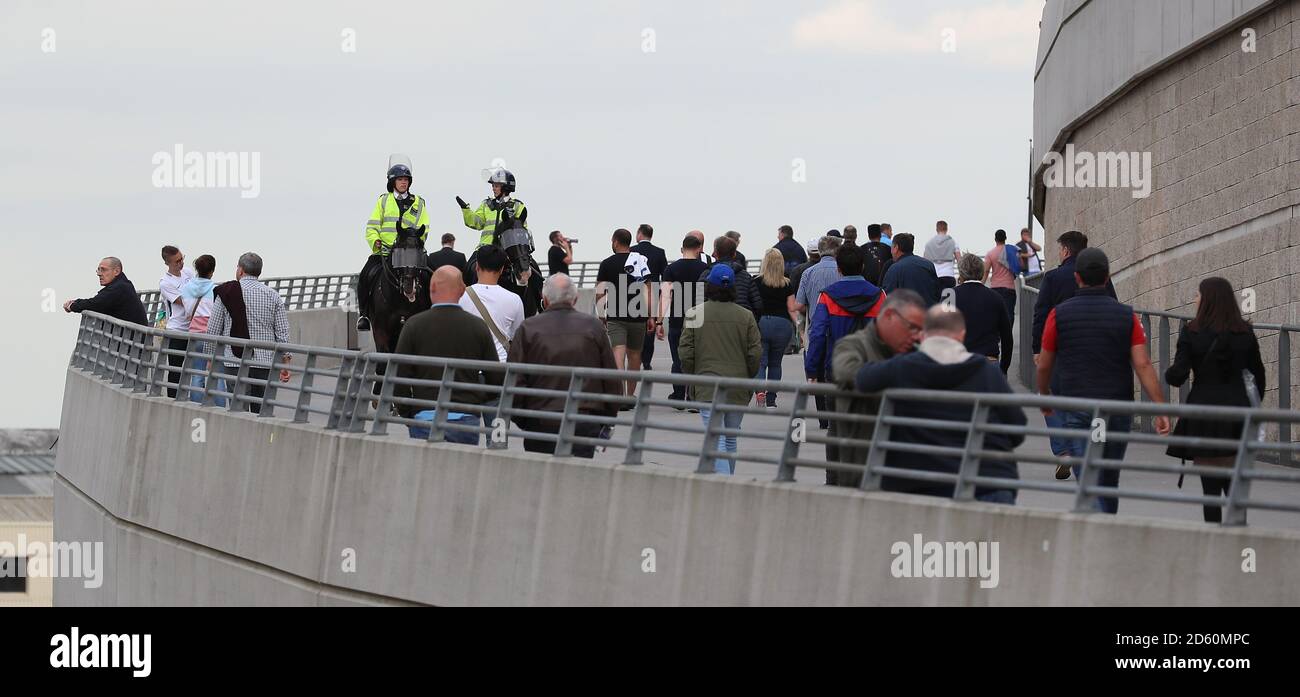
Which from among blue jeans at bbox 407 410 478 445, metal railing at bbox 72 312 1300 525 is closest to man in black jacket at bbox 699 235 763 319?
metal railing at bbox 72 312 1300 525

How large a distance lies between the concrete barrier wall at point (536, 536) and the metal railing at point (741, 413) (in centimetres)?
18

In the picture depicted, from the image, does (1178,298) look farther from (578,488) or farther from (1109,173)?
(578,488)

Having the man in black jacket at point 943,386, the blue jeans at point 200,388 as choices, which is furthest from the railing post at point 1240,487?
the blue jeans at point 200,388

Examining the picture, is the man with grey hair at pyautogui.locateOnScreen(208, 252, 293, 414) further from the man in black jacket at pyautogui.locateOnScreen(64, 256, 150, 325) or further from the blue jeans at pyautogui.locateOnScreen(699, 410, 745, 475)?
the blue jeans at pyautogui.locateOnScreen(699, 410, 745, 475)

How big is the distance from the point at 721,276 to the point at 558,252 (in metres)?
8.55

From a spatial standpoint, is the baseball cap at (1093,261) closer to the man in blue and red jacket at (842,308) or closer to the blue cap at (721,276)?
the man in blue and red jacket at (842,308)

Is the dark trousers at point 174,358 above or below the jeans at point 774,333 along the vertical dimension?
below

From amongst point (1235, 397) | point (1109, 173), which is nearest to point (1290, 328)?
point (1235, 397)

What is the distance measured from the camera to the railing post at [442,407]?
14.9 m

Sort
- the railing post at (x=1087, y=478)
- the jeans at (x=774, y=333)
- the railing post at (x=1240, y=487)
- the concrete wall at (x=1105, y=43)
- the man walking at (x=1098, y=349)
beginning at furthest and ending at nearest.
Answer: the jeans at (x=774, y=333)
the concrete wall at (x=1105, y=43)
the man walking at (x=1098, y=349)
the railing post at (x=1087, y=478)
the railing post at (x=1240, y=487)

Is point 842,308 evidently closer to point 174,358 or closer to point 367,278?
point 367,278

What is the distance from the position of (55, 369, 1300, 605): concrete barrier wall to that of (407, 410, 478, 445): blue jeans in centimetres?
24

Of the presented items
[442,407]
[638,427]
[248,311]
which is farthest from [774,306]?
[638,427]
